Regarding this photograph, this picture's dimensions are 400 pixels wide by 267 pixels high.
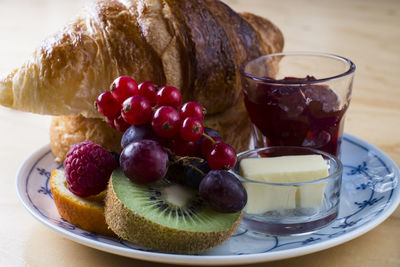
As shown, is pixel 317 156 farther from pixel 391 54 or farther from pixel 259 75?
pixel 391 54

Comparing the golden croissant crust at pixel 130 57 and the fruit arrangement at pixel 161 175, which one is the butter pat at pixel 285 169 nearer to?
the fruit arrangement at pixel 161 175

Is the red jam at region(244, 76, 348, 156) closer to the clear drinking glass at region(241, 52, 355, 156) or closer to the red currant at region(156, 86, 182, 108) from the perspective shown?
the clear drinking glass at region(241, 52, 355, 156)

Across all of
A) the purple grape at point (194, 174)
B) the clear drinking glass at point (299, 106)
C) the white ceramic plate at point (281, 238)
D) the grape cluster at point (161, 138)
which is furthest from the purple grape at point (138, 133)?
the clear drinking glass at point (299, 106)

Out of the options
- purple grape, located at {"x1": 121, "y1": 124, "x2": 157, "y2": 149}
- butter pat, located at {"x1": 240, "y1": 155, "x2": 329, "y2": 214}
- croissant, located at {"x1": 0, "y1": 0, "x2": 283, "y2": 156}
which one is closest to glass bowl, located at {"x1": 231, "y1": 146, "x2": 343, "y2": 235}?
butter pat, located at {"x1": 240, "y1": 155, "x2": 329, "y2": 214}

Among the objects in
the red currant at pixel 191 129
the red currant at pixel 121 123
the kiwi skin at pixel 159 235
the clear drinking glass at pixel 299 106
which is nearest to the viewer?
the kiwi skin at pixel 159 235

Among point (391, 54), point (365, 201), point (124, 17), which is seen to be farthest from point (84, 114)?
point (391, 54)

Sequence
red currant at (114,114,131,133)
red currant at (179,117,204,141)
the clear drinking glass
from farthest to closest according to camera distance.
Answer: the clear drinking glass, red currant at (114,114,131,133), red currant at (179,117,204,141)

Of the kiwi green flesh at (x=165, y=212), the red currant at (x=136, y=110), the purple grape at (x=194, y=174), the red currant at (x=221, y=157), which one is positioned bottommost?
the kiwi green flesh at (x=165, y=212)

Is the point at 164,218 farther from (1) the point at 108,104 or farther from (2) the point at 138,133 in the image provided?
(1) the point at 108,104

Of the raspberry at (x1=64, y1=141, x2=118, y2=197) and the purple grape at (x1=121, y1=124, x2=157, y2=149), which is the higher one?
the purple grape at (x1=121, y1=124, x2=157, y2=149)
